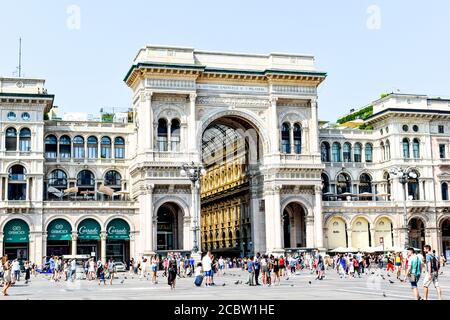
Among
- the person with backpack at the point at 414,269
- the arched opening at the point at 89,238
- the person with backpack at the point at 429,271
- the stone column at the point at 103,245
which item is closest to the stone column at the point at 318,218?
the stone column at the point at 103,245

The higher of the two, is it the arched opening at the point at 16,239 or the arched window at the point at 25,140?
the arched window at the point at 25,140

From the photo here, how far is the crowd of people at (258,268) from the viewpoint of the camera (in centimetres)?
2425

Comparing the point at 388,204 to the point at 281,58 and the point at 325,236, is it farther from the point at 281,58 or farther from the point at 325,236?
the point at 281,58

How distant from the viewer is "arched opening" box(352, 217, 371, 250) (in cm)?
7894

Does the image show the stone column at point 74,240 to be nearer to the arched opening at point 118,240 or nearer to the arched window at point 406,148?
the arched opening at point 118,240

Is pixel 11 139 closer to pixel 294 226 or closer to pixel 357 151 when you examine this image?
pixel 294 226

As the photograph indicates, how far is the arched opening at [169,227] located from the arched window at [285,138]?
43.7 ft

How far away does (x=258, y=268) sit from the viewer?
37.7m

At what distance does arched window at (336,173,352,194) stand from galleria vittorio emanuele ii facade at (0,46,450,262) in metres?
0.17

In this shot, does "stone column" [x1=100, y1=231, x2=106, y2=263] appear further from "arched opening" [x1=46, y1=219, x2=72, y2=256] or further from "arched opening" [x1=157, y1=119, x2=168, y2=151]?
"arched opening" [x1=157, y1=119, x2=168, y2=151]

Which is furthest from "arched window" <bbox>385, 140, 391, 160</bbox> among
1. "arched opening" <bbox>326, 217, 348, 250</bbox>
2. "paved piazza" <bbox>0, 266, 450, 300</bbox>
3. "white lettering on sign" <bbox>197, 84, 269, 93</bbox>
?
"paved piazza" <bbox>0, 266, 450, 300</bbox>

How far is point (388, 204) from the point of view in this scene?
80.3 meters

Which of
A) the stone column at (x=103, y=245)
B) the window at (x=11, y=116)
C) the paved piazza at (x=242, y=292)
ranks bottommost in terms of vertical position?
the paved piazza at (x=242, y=292)

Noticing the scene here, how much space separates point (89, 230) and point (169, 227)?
28.3 feet
